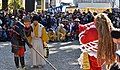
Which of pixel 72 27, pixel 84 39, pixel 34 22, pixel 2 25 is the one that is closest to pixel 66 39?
pixel 72 27

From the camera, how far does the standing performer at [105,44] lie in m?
5.12

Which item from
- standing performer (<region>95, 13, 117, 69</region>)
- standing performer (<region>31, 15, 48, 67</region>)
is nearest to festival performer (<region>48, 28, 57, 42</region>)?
standing performer (<region>31, 15, 48, 67</region>)

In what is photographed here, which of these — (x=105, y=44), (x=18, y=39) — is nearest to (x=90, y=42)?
(x=105, y=44)

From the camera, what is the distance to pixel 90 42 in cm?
589

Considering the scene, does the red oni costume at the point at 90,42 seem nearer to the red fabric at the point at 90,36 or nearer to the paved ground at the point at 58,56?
the red fabric at the point at 90,36

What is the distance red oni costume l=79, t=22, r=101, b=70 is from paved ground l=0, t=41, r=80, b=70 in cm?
651

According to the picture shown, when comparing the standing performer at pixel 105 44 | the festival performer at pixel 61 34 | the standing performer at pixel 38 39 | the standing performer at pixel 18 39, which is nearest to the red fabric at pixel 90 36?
the standing performer at pixel 105 44

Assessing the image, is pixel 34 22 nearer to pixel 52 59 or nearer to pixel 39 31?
pixel 39 31

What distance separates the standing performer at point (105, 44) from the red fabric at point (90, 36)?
0.50 m

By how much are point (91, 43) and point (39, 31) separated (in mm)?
6512

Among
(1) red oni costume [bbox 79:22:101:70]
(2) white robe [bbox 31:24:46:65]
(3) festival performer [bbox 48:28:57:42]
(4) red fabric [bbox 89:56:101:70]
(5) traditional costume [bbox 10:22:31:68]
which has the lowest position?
(3) festival performer [bbox 48:28:57:42]

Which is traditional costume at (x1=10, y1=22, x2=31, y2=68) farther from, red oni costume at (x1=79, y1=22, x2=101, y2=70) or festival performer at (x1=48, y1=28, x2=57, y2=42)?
festival performer at (x1=48, y1=28, x2=57, y2=42)

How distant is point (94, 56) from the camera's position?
5.91 m

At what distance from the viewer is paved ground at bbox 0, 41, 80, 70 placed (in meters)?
12.9
